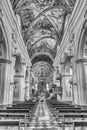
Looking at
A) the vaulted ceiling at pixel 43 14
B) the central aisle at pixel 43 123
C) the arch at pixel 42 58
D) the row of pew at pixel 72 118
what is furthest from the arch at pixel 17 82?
the arch at pixel 42 58

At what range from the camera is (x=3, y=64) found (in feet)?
29.5

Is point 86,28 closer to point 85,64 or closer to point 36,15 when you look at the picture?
point 85,64

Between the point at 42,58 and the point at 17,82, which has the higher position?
the point at 42,58

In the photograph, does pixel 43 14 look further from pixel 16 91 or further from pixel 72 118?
pixel 72 118

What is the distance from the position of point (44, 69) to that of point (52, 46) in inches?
608

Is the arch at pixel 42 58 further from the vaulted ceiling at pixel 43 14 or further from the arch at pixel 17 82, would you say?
the arch at pixel 17 82

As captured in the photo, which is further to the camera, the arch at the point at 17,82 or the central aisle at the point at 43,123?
the arch at the point at 17,82

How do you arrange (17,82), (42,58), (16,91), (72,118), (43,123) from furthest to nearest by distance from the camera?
1. (42,58)
2. (17,82)
3. (16,91)
4. (43,123)
5. (72,118)

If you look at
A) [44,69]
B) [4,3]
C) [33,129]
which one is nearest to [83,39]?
[4,3]

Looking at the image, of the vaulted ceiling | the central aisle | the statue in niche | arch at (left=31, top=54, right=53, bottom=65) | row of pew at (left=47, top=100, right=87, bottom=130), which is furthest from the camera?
arch at (left=31, top=54, right=53, bottom=65)

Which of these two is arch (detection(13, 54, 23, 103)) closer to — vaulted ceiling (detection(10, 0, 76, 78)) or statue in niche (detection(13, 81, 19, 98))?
statue in niche (detection(13, 81, 19, 98))

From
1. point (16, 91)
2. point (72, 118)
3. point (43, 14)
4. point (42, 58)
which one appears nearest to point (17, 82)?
point (16, 91)

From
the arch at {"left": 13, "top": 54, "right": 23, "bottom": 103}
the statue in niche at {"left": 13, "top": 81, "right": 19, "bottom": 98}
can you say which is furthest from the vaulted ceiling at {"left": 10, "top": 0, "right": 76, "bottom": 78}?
the statue in niche at {"left": 13, "top": 81, "right": 19, "bottom": 98}

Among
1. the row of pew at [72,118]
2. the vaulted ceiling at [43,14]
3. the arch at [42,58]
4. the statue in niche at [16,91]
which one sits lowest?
the row of pew at [72,118]
